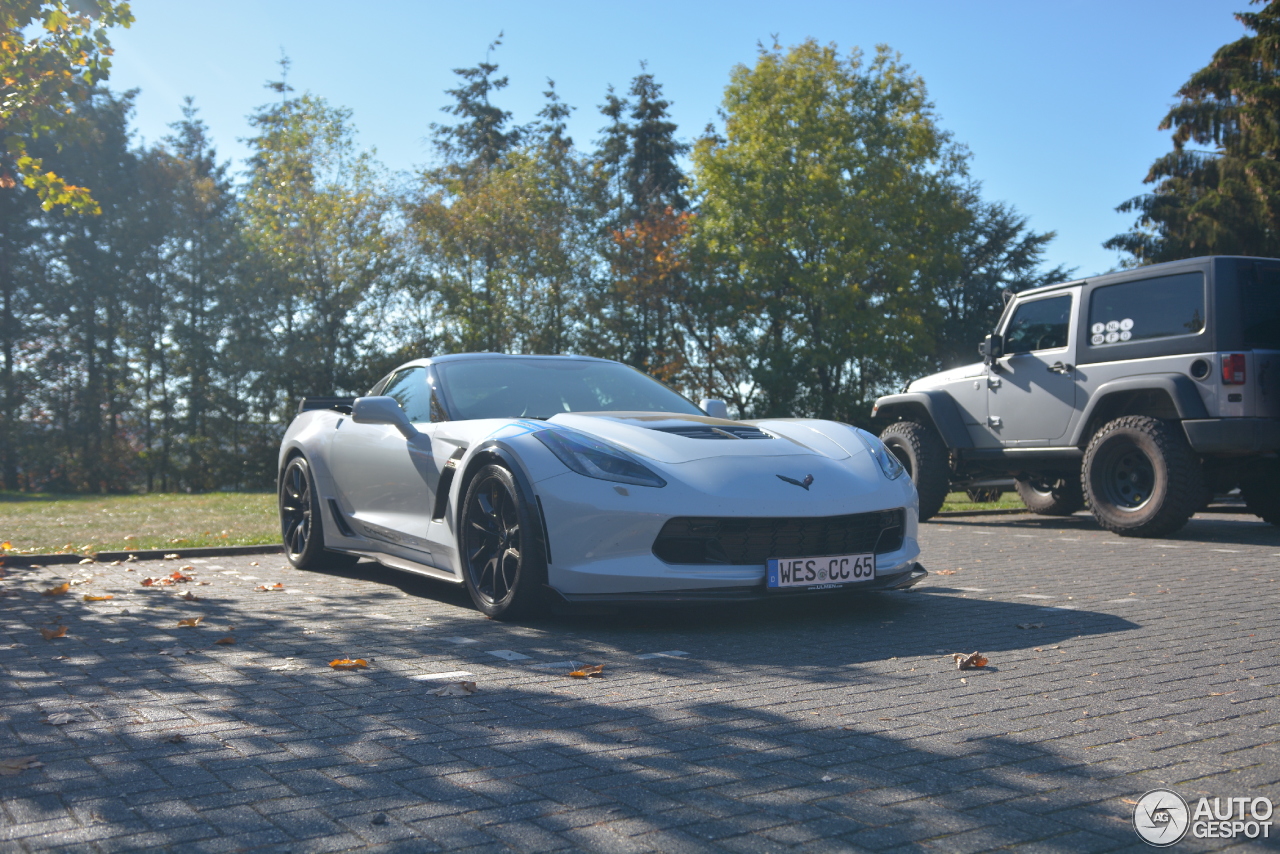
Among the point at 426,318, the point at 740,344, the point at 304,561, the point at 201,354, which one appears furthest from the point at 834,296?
the point at 304,561

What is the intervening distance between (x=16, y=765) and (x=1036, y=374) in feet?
30.5

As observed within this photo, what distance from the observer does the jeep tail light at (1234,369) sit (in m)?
8.39

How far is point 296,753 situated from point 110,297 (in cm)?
3897

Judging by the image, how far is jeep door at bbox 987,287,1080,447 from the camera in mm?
9914

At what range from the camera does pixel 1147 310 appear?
9156 millimetres

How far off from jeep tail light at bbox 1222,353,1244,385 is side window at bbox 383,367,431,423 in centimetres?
635

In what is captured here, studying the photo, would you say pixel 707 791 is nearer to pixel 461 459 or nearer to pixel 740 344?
pixel 461 459

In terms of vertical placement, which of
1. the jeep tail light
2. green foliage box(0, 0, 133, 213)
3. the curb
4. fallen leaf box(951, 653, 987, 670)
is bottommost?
the curb

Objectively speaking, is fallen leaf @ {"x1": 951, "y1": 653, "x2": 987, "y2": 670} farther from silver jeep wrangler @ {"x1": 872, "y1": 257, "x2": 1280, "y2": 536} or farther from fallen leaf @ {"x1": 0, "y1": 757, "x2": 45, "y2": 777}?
silver jeep wrangler @ {"x1": 872, "y1": 257, "x2": 1280, "y2": 536}

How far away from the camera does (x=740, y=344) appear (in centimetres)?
3806

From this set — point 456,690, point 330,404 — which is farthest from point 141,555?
point 456,690

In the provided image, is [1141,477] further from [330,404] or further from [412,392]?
[330,404]

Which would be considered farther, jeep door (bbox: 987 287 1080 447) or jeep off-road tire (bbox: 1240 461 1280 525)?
jeep door (bbox: 987 287 1080 447)

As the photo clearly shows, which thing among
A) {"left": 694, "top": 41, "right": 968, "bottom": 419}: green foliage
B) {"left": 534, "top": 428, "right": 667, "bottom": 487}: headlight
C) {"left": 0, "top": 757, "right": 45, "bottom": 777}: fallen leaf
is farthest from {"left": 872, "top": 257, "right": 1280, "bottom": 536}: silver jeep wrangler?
{"left": 694, "top": 41, "right": 968, "bottom": 419}: green foliage
